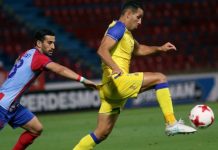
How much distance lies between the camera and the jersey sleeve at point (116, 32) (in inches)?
284

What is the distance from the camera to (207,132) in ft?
A: 33.1

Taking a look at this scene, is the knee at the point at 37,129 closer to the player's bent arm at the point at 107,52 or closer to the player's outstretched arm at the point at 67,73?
the player's outstretched arm at the point at 67,73

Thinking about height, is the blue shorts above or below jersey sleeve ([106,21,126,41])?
below

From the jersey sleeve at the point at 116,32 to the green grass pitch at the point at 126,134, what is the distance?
6.58 ft

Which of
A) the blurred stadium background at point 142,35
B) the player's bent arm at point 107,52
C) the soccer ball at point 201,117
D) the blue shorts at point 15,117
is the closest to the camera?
the player's bent arm at point 107,52

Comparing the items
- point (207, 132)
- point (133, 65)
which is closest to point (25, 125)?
point (207, 132)

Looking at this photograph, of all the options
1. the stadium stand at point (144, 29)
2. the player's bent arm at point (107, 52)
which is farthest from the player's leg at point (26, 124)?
the stadium stand at point (144, 29)

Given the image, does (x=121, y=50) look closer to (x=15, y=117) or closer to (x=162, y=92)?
(x=162, y=92)

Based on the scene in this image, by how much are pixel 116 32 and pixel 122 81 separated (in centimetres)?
58

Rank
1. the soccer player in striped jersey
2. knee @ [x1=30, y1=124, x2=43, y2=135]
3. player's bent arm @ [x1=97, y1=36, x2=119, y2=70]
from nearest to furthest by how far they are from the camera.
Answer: player's bent arm @ [x1=97, y1=36, x2=119, y2=70], the soccer player in striped jersey, knee @ [x1=30, y1=124, x2=43, y2=135]

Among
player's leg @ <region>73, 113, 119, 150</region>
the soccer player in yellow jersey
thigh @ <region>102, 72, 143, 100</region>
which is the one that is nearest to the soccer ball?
the soccer player in yellow jersey

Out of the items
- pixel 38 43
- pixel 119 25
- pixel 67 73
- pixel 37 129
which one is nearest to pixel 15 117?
pixel 37 129

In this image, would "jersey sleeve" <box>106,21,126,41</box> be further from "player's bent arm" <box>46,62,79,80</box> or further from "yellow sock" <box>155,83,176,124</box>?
"yellow sock" <box>155,83,176,124</box>

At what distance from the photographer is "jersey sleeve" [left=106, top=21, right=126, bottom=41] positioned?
7219 millimetres
